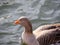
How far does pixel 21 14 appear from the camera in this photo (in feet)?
35.7

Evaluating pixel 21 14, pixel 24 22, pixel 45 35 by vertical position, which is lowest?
pixel 45 35

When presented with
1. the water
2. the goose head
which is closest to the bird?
the goose head

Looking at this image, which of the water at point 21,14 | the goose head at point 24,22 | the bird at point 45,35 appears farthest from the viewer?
the water at point 21,14

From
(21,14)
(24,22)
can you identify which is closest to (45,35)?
(24,22)

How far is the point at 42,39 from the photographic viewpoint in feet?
28.3

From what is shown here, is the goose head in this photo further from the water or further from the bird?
the water

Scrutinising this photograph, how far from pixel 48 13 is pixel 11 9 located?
4.59ft

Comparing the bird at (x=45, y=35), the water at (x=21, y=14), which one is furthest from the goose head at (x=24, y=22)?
the water at (x=21, y=14)

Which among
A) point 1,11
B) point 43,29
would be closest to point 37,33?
point 43,29

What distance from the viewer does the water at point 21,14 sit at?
9548 mm

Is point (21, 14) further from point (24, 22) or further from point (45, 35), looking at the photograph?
point (24, 22)

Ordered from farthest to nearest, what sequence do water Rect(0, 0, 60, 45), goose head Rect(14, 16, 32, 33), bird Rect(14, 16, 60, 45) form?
water Rect(0, 0, 60, 45)
bird Rect(14, 16, 60, 45)
goose head Rect(14, 16, 32, 33)

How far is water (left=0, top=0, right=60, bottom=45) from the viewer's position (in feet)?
31.3

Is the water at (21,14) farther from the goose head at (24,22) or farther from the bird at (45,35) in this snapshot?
the goose head at (24,22)
